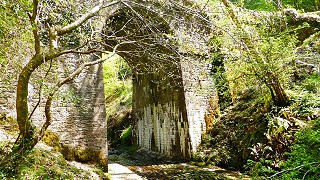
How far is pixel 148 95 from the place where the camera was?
35.0 ft

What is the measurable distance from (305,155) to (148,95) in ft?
23.8

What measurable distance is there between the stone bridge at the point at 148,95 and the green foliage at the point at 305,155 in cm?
265

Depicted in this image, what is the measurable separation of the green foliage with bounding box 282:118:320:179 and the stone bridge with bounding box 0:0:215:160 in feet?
8.70

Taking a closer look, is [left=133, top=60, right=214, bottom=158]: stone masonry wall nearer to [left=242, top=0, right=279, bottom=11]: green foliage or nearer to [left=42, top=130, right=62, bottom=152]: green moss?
[left=242, top=0, right=279, bottom=11]: green foliage

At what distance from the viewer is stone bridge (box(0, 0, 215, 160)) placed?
219 inches

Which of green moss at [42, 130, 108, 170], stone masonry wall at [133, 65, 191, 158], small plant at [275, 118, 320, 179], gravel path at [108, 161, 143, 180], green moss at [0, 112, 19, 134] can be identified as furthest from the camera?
stone masonry wall at [133, 65, 191, 158]

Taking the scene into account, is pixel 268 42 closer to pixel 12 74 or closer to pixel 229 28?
pixel 229 28

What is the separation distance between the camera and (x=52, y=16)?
5281mm

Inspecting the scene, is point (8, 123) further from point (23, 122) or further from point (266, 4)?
point (266, 4)

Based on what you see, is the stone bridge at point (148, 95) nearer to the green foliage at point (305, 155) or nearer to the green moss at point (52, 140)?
the green moss at point (52, 140)

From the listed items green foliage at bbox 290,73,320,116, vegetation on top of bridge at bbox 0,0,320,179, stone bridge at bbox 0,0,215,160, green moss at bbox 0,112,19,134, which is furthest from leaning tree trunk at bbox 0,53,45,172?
green foliage at bbox 290,73,320,116

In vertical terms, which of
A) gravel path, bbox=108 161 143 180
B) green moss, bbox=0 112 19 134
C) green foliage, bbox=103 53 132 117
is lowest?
gravel path, bbox=108 161 143 180

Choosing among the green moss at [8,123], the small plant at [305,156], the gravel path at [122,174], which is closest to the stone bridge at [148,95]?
the green moss at [8,123]

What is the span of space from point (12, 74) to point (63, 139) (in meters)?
1.89
